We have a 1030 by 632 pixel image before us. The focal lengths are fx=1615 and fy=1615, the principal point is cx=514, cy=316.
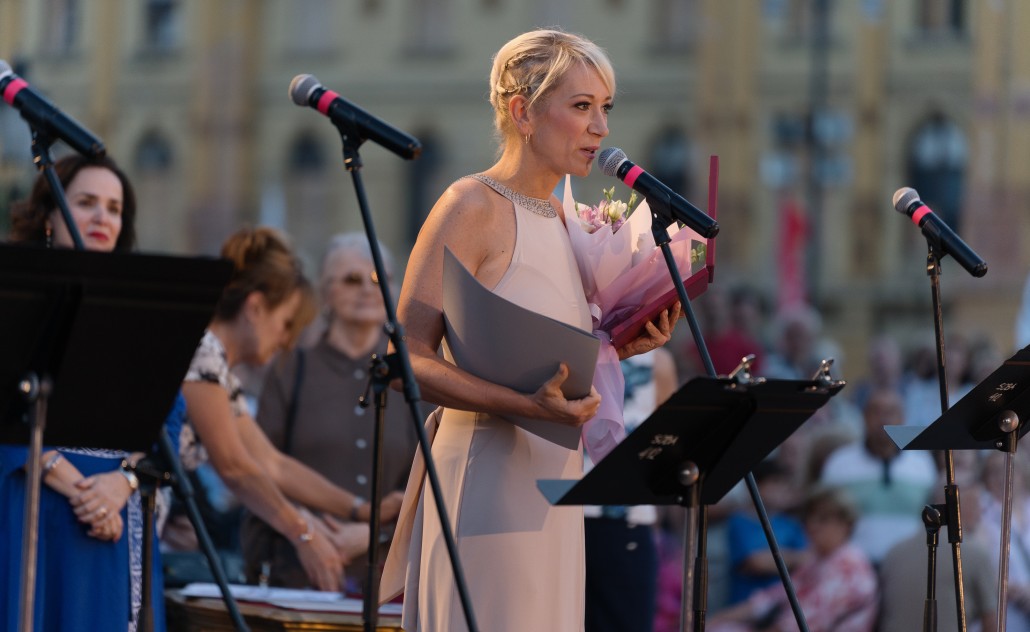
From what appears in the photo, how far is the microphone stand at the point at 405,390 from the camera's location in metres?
3.42

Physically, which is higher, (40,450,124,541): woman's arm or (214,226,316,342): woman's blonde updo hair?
(214,226,316,342): woman's blonde updo hair

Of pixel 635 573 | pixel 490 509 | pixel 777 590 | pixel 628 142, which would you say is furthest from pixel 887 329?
pixel 490 509

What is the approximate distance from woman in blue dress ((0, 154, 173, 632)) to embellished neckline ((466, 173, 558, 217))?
0.98m

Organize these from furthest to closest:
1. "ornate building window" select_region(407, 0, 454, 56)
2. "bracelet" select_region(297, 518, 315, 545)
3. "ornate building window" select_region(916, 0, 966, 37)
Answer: "ornate building window" select_region(407, 0, 454, 56) < "ornate building window" select_region(916, 0, 966, 37) < "bracelet" select_region(297, 518, 315, 545)

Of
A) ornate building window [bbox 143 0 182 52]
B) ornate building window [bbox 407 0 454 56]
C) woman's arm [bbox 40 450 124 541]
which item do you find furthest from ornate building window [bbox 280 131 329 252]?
woman's arm [bbox 40 450 124 541]

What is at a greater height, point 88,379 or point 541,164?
point 541,164

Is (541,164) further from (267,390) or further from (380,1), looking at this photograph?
(380,1)

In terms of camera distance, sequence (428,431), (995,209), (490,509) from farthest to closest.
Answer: (995,209) → (428,431) → (490,509)

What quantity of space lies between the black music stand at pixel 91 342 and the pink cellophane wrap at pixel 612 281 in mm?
1126

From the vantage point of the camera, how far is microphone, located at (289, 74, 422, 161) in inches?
141

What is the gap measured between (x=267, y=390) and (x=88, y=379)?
288 centimetres

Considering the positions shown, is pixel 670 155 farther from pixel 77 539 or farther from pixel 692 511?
pixel 692 511

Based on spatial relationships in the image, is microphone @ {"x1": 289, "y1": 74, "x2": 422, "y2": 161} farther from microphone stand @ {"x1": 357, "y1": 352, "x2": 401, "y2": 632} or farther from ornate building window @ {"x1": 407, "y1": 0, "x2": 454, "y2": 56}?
ornate building window @ {"x1": 407, "y1": 0, "x2": 454, "y2": 56}

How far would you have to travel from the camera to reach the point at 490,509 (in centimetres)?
377
